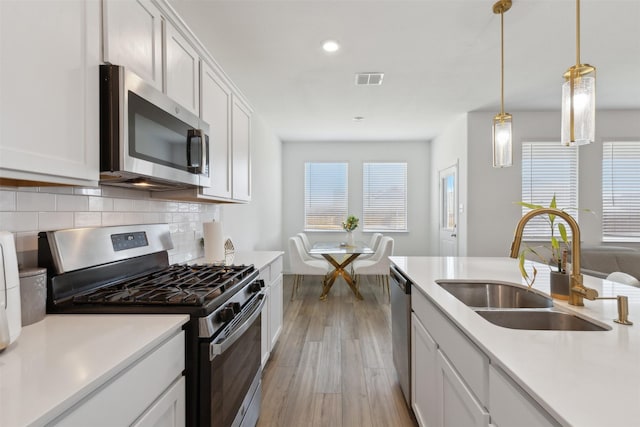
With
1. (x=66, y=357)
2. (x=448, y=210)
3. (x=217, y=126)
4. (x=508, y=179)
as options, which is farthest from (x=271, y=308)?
(x=448, y=210)

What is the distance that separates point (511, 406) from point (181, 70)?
203 cm

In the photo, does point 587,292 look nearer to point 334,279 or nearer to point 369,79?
point 369,79

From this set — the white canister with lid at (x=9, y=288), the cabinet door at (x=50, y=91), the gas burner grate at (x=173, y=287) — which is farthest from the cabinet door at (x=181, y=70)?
the white canister with lid at (x=9, y=288)

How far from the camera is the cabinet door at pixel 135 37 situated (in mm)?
1253

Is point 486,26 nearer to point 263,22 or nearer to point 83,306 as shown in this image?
point 263,22

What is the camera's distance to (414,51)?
2.80 metres

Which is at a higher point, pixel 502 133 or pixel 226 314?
pixel 502 133

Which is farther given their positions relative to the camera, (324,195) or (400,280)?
(324,195)

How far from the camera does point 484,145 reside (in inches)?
181

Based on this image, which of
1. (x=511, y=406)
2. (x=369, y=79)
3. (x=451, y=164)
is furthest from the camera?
(x=451, y=164)

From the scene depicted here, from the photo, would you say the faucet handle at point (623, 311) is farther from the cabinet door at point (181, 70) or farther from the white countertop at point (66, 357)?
the cabinet door at point (181, 70)

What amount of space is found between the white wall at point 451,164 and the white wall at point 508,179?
0.13 metres

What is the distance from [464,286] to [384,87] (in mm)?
2565

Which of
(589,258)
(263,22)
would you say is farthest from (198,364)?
(589,258)
